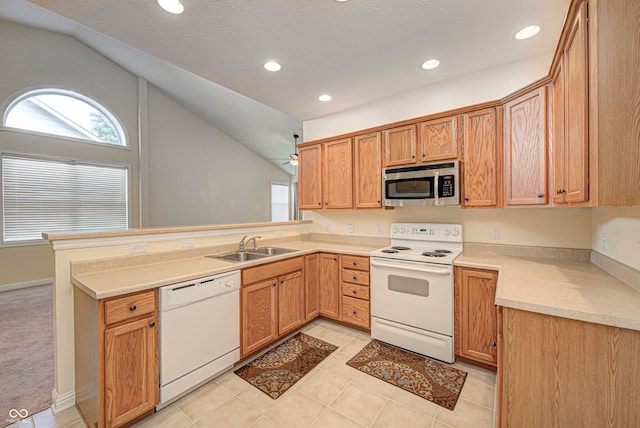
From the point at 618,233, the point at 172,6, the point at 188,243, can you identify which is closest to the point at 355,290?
the point at 188,243

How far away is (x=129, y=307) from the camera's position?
5.24 feet

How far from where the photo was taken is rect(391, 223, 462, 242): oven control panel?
2.74 meters

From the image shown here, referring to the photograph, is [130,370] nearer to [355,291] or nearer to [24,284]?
[355,291]

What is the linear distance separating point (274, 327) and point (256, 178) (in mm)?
6413

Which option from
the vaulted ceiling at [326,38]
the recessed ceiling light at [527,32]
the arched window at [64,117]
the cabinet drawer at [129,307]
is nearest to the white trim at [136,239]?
the cabinet drawer at [129,307]

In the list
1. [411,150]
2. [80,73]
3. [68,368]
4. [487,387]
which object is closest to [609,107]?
[411,150]

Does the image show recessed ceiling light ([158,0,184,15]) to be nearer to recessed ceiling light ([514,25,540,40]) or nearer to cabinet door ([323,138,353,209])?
→ cabinet door ([323,138,353,209])

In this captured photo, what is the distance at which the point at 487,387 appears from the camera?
1.99 meters

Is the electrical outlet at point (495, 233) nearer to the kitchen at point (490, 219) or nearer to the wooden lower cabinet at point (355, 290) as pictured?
the kitchen at point (490, 219)

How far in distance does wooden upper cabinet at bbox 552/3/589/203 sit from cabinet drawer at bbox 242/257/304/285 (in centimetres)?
221

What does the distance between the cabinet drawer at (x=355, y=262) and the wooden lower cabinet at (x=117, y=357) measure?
6.04 ft

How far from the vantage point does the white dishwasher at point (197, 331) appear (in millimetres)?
1768

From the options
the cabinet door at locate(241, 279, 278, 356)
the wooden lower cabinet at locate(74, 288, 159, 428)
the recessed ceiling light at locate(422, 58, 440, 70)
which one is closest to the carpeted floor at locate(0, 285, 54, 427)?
the wooden lower cabinet at locate(74, 288, 159, 428)

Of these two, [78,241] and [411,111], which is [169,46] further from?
[411,111]
